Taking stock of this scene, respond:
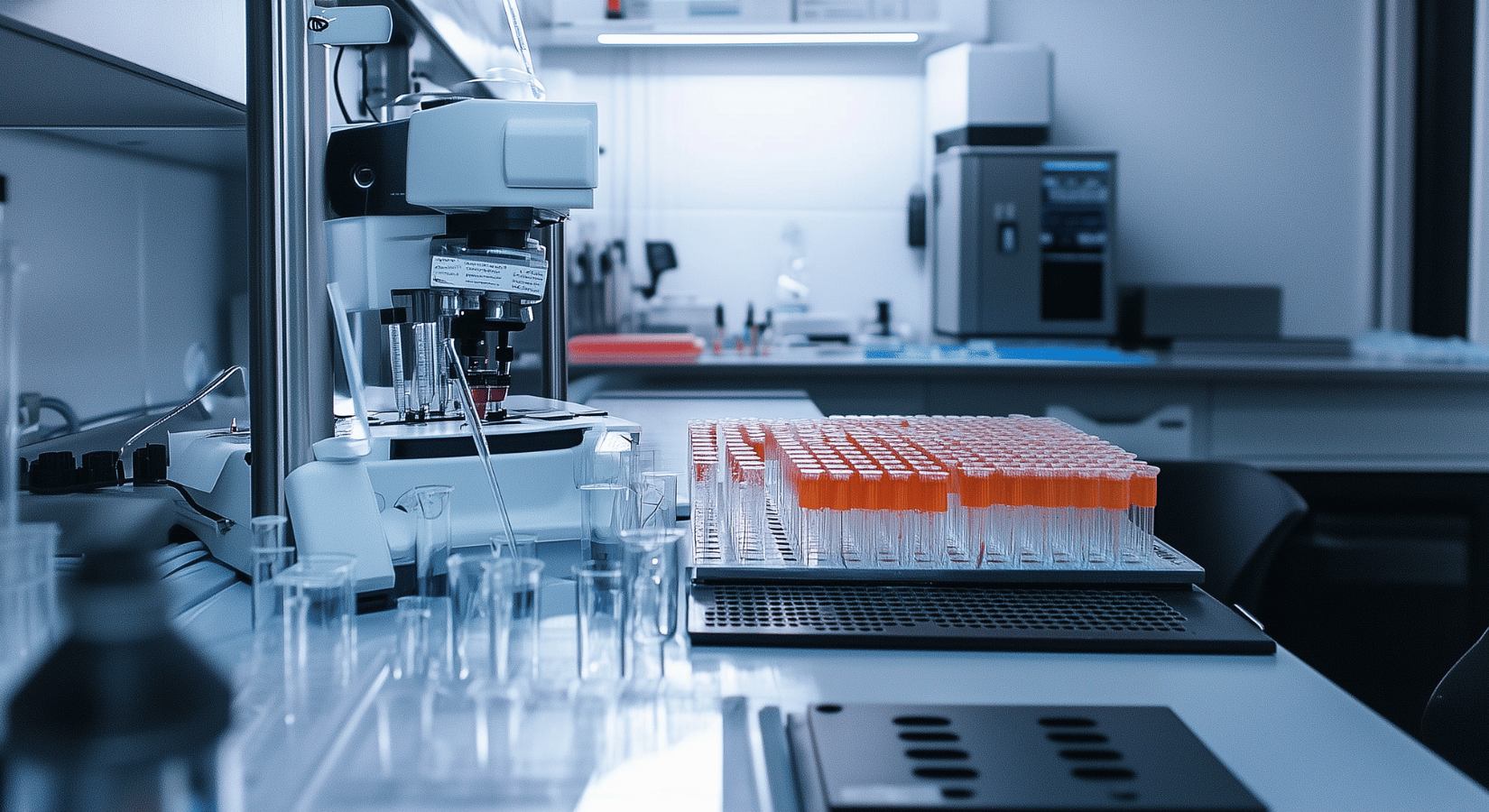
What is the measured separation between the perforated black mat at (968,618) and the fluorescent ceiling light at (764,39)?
3026 millimetres

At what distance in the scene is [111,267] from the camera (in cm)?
143

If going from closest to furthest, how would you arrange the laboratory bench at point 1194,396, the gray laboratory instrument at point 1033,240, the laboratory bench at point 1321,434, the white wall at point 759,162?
the laboratory bench at point 1321,434 → the laboratory bench at point 1194,396 → the gray laboratory instrument at point 1033,240 → the white wall at point 759,162

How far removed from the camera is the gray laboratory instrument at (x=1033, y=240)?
343cm

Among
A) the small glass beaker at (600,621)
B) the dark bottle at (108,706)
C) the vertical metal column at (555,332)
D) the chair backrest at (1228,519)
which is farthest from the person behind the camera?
the vertical metal column at (555,332)

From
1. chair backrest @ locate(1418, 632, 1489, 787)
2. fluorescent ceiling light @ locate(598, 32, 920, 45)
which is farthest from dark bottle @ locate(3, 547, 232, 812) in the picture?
fluorescent ceiling light @ locate(598, 32, 920, 45)

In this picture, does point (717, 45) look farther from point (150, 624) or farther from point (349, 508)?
point (150, 624)

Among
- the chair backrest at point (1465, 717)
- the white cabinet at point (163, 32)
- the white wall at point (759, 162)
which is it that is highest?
the white wall at point (759, 162)

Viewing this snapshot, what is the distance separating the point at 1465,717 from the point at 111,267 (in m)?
1.69

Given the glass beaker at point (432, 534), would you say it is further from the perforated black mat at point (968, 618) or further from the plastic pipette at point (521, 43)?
the plastic pipette at point (521, 43)

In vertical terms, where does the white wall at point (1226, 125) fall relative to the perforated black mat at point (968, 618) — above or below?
above

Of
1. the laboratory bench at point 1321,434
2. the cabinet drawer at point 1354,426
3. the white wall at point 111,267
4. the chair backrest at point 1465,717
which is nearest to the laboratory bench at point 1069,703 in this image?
the chair backrest at point 1465,717

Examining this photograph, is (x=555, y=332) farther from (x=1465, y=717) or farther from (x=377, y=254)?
(x=1465, y=717)

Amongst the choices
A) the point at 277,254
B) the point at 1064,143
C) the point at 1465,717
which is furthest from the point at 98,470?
the point at 1064,143

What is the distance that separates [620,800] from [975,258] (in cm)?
312
